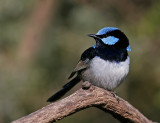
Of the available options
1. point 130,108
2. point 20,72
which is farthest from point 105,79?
point 20,72

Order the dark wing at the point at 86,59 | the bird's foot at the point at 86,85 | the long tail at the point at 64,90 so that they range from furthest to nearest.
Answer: the long tail at the point at 64,90
the dark wing at the point at 86,59
the bird's foot at the point at 86,85

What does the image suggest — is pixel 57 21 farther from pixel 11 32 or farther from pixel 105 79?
pixel 105 79

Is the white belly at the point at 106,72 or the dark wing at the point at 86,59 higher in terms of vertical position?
the dark wing at the point at 86,59

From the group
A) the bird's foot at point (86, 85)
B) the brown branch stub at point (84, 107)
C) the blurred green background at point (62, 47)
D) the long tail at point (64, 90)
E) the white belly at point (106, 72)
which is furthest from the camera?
the blurred green background at point (62, 47)

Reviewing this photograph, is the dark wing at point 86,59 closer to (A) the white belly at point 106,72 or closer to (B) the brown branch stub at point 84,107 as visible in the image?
(A) the white belly at point 106,72

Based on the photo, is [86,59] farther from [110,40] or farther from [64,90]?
[64,90]

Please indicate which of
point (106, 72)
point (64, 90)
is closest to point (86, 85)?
point (106, 72)

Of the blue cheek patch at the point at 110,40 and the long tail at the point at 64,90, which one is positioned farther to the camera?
the long tail at the point at 64,90

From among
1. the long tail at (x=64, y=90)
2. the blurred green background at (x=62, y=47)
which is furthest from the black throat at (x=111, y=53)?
the blurred green background at (x=62, y=47)
